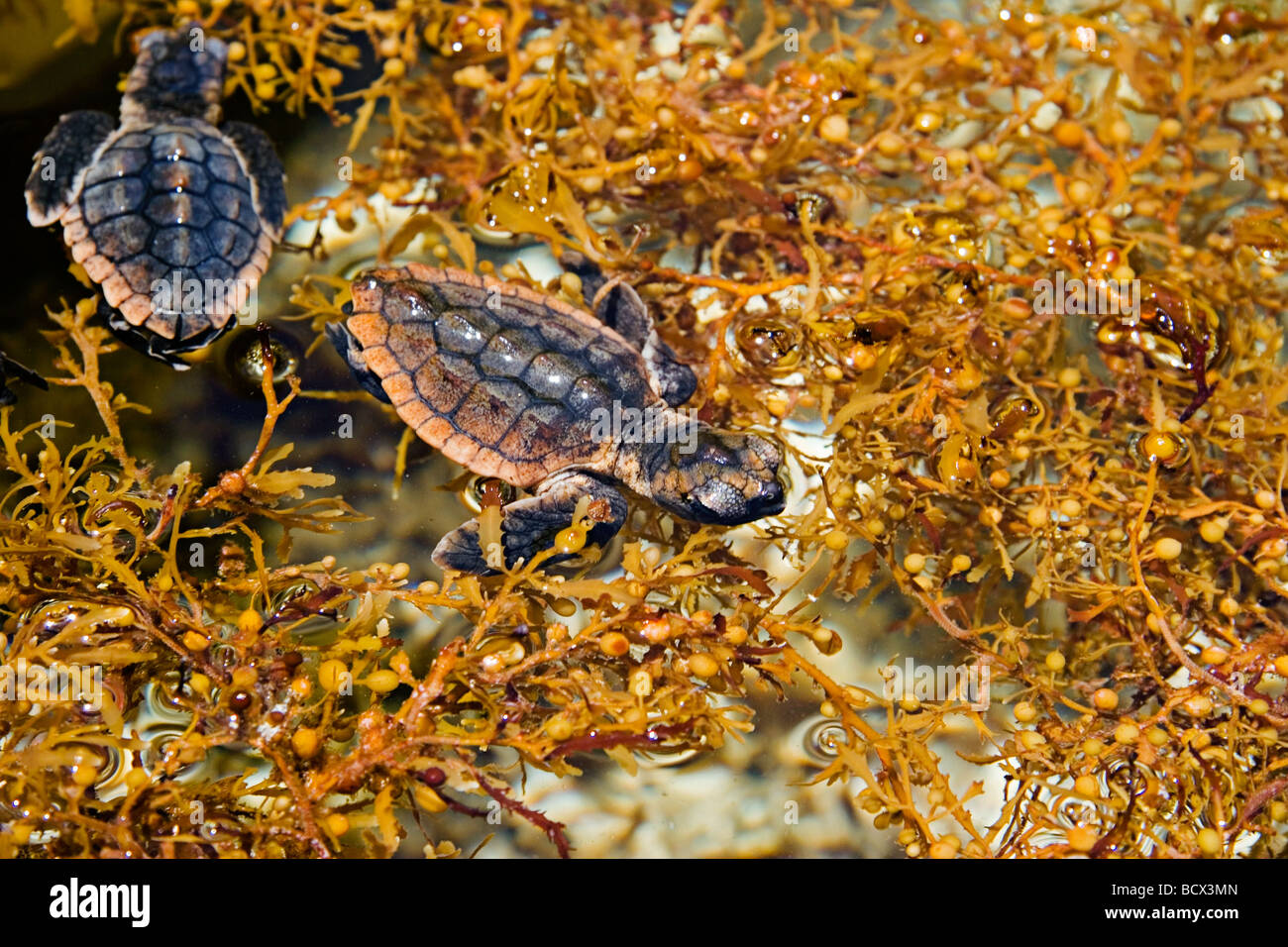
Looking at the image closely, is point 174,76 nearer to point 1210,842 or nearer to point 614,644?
point 614,644

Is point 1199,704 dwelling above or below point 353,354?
below

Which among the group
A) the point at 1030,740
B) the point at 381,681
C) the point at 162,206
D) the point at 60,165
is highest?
the point at 60,165

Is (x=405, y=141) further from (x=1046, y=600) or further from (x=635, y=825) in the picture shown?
(x=1046, y=600)

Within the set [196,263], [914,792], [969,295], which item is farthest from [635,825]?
[196,263]

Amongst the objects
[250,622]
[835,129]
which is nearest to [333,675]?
[250,622]

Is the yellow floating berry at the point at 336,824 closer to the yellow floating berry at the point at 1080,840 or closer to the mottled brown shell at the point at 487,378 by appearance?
the mottled brown shell at the point at 487,378

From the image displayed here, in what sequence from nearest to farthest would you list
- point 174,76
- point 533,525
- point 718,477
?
point 718,477, point 533,525, point 174,76

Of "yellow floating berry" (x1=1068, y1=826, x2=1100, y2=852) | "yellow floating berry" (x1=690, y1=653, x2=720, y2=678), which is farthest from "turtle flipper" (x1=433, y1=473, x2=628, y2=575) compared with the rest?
"yellow floating berry" (x1=1068, y1=826, x2=1100, y2=852)
